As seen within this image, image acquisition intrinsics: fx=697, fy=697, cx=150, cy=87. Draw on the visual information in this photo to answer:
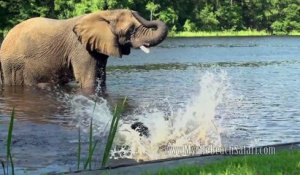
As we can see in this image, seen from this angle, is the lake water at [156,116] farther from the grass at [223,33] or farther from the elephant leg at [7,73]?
the grass at [223,33]

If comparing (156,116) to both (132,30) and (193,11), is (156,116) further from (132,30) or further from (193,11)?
(193,11)

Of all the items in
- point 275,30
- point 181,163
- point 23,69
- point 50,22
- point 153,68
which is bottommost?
Answer: point 275,30

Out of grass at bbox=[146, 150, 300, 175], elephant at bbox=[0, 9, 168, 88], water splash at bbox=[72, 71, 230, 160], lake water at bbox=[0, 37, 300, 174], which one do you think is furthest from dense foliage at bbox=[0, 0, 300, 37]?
grass at bbox=[146, 150, 300, 175]

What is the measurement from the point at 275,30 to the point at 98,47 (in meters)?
103

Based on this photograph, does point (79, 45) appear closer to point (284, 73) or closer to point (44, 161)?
point (44, 161)

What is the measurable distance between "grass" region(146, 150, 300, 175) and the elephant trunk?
1040 centimetres

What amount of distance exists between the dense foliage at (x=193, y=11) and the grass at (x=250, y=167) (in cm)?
6543

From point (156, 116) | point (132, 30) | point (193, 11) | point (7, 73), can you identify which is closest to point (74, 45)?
point (132, 30)

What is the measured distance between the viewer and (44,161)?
10180 millimetres

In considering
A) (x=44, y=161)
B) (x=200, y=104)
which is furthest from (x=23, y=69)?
(x=44, y=161)

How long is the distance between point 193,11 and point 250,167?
103 m

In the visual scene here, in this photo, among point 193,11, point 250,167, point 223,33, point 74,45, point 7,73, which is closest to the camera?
point 250,167

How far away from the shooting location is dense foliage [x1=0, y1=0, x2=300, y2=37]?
7438cm

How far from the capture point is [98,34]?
18.8 m
